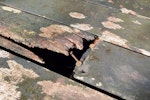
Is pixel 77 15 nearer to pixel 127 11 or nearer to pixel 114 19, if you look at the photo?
pixel 114 19

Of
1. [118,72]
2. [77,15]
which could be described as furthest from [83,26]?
[118,72]

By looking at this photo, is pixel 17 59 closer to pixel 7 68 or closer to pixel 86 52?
pixel 7 68

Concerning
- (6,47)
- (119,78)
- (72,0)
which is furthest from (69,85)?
(72,0)

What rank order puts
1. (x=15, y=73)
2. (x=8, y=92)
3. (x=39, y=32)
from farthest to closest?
(x=39, y=32) < (x=15, y=73) < (x=8, y=92)

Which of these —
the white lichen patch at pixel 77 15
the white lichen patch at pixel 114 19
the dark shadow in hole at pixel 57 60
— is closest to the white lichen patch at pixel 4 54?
the dark shadow in hole at pixel 57 60

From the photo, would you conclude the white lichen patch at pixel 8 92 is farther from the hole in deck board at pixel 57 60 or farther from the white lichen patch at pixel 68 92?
the hole in deck board at pixel 57 60

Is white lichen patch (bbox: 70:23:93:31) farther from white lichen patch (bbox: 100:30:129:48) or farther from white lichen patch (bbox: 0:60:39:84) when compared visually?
white lichen patch (bbox: 0:60:39:84)
